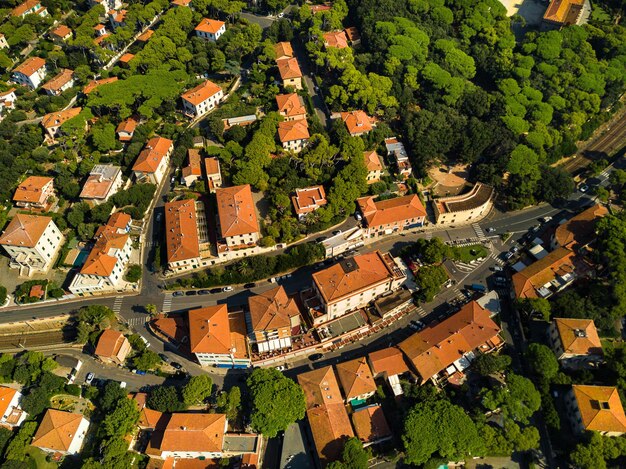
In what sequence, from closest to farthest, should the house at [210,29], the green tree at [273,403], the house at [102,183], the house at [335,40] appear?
1. the green tree at [273,403]
2. the house at [102,183]
3. the house at [335,40]
4. the house at [210,29]

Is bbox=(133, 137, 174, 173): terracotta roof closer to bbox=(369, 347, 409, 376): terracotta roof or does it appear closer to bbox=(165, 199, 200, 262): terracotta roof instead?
bbox=(165, 199, 200, 262): terracotta roof

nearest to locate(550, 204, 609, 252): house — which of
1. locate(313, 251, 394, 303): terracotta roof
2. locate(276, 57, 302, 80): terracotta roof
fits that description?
locate(313, 251, 394, 303): terracotta roof

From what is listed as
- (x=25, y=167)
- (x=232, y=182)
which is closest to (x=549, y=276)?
(x=232, y=182)

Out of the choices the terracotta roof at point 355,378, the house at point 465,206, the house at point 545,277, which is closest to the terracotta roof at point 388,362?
the terracotta roof at point 355,378

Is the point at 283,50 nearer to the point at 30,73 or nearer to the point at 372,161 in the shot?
the point at 372,161

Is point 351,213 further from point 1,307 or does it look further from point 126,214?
point 1,307

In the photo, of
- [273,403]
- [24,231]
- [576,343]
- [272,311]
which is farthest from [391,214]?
[24,231]

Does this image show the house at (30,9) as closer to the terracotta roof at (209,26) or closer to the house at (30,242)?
the terracotta roof at (209,26)
